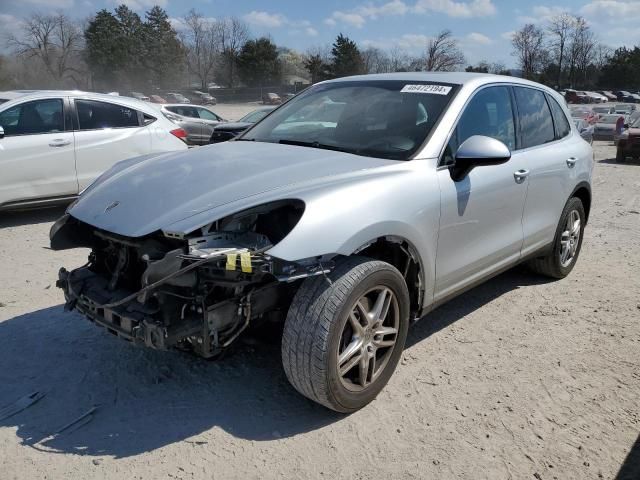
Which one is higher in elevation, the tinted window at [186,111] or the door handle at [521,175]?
the tinted window at [186,111]

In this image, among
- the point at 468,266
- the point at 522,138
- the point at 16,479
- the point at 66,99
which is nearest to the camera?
the point at 16,479

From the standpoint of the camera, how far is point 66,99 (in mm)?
7223

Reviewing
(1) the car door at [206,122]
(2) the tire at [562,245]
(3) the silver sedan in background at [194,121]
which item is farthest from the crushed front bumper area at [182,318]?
(1) the car door at [206,122]

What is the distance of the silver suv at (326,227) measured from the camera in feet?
8.70

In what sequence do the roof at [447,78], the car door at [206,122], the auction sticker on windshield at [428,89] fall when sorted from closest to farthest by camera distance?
the auction sticker on windshield at [428,89], the roof at [447,78], the car door at [206,122]

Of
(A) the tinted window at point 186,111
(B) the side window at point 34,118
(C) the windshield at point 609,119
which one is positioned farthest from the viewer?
(C) the windshield at point 609,119

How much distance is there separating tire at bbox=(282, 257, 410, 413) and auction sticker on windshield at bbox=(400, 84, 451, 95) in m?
1.41

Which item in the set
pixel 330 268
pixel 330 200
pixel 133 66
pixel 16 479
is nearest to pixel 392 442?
pixel 330 268

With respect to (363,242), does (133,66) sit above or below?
above

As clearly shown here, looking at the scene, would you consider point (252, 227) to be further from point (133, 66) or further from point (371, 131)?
point (133, 66)

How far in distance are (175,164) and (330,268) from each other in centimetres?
132

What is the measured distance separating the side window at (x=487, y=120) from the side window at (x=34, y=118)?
5475 mm

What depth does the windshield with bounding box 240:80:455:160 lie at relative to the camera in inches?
138

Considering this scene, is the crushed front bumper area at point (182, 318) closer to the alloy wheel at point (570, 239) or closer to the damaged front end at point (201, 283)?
the damaged front end at point (201, 283)
